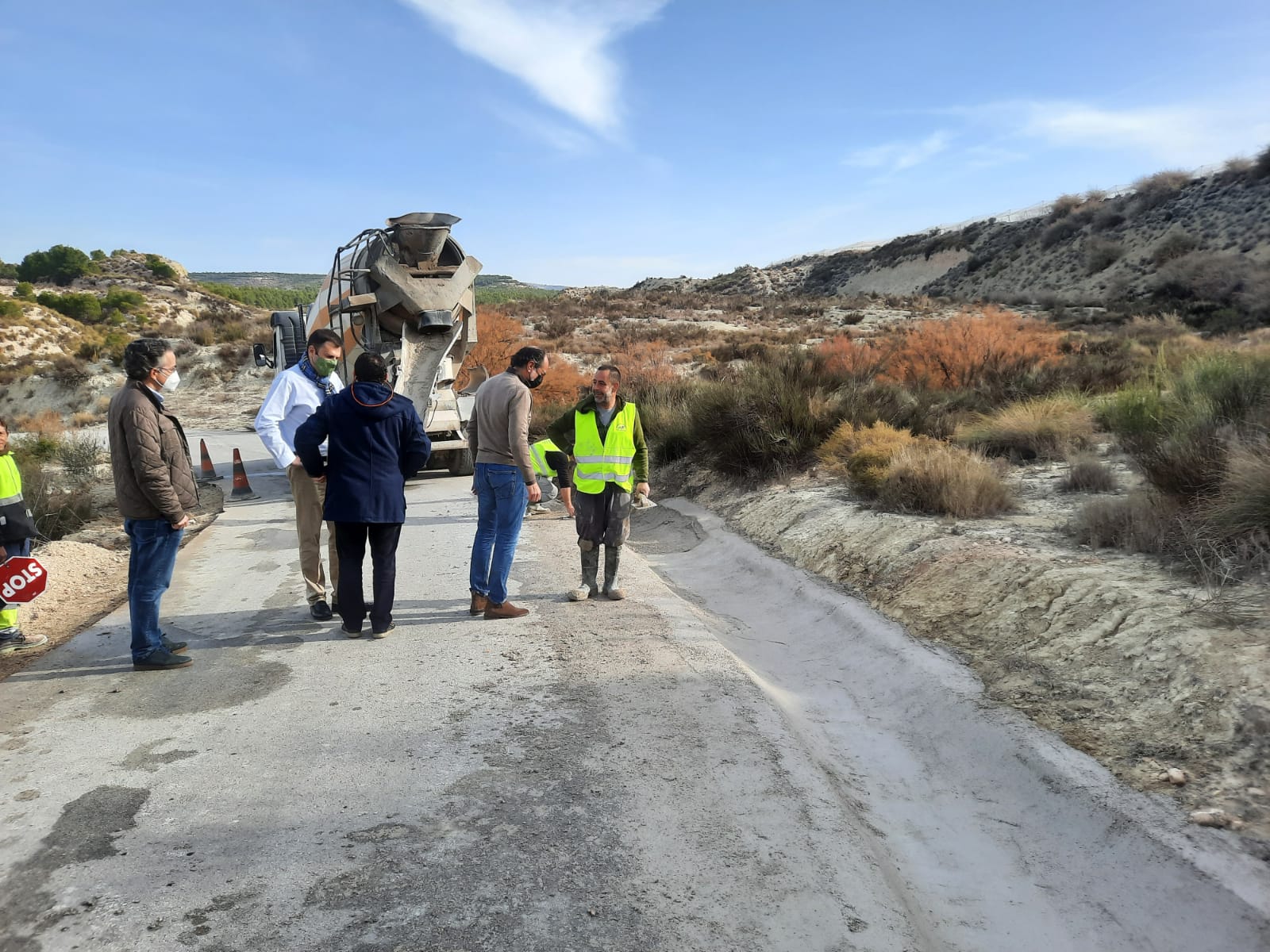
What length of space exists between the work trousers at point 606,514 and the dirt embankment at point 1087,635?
7.21ft

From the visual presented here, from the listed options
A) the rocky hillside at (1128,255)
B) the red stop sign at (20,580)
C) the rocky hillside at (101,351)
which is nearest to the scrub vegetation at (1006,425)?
the red stop sign at (20,580)

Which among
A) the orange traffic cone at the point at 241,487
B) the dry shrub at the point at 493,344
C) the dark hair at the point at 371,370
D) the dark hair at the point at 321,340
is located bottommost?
the orange traffic cone at the point at 241,487

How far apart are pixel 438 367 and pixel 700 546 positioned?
5.09 meters

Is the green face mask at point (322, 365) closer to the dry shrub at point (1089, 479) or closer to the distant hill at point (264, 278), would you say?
the dry shrub at point (1089, 479)

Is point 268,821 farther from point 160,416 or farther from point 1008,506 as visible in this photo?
point 1008,506

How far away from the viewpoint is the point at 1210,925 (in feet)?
10.1

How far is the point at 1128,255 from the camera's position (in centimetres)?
4522

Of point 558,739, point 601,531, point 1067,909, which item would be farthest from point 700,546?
point 1067,909

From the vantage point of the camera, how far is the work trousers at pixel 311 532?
239 inches

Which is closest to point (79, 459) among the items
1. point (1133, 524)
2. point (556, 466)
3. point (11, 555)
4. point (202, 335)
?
point (11, 555)

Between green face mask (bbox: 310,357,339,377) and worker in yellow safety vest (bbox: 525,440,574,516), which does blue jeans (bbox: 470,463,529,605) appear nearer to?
worker in yellow safety vest (bbox: 525,440,574,516)

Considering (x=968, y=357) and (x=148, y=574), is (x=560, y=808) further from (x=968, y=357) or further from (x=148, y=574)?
(x=968, y=357)

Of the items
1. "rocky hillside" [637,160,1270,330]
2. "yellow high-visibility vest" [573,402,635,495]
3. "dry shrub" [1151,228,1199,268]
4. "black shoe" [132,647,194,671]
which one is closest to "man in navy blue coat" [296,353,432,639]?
"black shoe" [132,647,194,671]

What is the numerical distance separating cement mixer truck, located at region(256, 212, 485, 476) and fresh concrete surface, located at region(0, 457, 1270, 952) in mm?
6576
